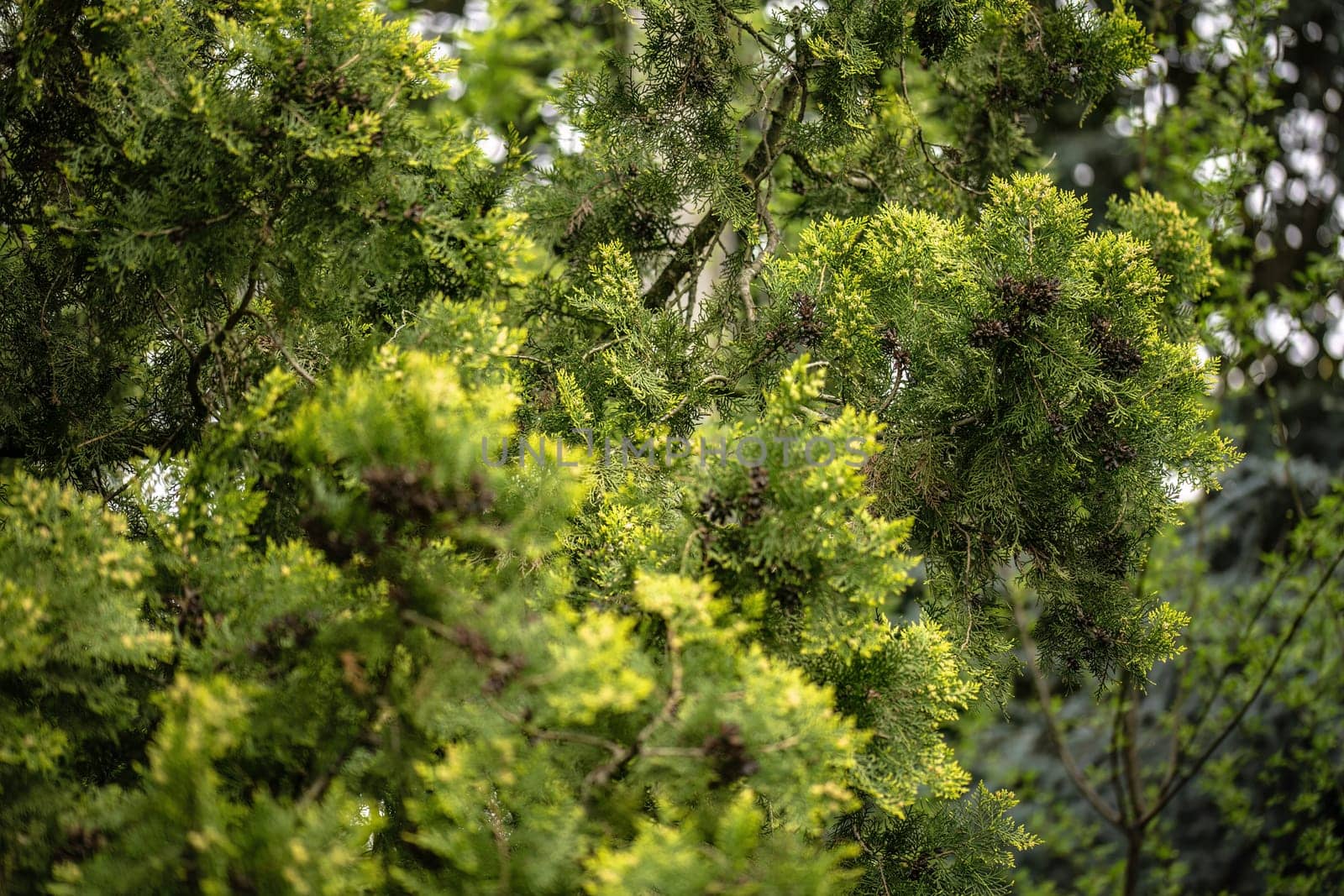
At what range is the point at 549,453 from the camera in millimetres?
1870

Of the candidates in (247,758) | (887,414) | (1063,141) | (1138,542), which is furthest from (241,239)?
(1063,141)

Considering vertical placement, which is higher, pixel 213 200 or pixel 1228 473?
pixel 1228 473

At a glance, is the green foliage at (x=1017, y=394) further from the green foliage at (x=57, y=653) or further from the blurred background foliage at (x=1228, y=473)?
the green foliage at (x=57, y=653)

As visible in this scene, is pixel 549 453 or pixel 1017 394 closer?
pixel 549 453

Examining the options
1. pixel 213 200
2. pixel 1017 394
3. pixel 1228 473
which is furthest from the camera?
pixel 1228 473

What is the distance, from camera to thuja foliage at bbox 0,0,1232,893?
53.6 inches

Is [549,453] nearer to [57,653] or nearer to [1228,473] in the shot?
[57,653]

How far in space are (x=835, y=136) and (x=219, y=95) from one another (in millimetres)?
1452

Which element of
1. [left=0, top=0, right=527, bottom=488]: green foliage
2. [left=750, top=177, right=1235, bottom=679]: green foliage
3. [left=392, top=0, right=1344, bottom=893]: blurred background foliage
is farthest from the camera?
[left=392, top=0, right=1344, bottom=893]: blurred background foliage

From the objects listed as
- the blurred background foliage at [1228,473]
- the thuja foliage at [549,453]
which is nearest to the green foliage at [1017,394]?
the thuja foliage at [549,453]

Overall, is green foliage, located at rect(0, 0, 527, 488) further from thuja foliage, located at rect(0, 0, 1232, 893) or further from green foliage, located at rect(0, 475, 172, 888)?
green foliage, located at rect(0, 475, 172, 888)

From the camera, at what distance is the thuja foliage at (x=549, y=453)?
136cm

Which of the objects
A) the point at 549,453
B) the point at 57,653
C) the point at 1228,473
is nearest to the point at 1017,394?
the point at 549,453

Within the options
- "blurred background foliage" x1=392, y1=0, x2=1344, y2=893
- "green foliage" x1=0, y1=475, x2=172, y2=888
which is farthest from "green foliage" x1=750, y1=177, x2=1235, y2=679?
"green foliage" x1=0, y1=475, x2=172, y2=888
